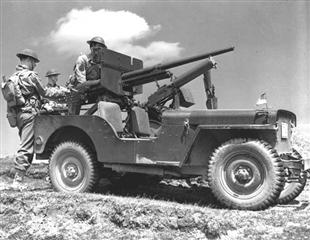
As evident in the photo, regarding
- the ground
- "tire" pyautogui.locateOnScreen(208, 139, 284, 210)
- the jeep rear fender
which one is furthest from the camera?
the jeep rear fender

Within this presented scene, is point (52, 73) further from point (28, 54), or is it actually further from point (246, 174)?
point (246, 174)

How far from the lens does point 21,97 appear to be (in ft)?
25.0

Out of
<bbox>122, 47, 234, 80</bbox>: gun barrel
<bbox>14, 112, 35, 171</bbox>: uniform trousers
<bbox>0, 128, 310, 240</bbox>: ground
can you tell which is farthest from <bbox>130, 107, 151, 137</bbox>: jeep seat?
<bbox>14, 112, 35, 171</bbox>: uniform trousers

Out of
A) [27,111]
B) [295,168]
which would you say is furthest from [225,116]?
[27,111]

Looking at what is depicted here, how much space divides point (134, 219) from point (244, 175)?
1.42 m

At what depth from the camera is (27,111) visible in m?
7.74

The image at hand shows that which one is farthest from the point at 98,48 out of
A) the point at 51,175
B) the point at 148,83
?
the point at 51,175

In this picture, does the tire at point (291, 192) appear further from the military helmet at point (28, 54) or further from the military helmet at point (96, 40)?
the military helmet at point (28, 54)

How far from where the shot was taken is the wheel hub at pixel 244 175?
5762 millimetres

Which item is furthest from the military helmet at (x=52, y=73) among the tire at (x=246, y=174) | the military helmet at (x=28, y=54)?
the tire at (x=246, y=174)

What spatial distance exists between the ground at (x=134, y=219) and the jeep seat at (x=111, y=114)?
111 cm

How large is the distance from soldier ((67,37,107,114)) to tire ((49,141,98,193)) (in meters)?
0.70

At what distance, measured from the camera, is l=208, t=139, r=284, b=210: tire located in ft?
18.3

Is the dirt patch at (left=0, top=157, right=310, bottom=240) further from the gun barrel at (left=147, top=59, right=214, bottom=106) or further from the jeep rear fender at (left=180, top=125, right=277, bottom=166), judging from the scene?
the gun barrel at (left=147, top=59, right=214, bottom=106)
